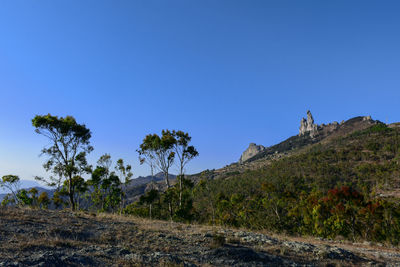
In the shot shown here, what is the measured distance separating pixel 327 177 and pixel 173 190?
83.9 meters

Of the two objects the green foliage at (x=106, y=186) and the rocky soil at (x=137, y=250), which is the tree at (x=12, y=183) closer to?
the green foliage at (x=106, y=186)

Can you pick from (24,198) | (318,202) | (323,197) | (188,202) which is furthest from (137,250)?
(24,198)

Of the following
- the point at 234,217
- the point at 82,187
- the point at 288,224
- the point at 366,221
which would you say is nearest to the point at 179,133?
the point at 82,187

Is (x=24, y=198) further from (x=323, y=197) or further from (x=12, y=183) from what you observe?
(x=323, y=197)

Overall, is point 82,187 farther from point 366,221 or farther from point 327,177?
point 327,177

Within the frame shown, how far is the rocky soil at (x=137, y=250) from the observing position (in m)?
7.32

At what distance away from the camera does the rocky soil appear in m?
7.32

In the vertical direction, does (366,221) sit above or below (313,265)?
below

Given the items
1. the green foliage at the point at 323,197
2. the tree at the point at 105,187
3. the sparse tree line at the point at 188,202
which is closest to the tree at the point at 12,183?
the sparse tree line at the point at 188,202

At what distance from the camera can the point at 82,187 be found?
4328 cm

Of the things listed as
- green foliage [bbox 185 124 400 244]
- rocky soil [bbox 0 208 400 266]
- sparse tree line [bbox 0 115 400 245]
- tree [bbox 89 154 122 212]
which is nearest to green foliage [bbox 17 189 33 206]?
sparse tree line [bbox 0 115 400 245]

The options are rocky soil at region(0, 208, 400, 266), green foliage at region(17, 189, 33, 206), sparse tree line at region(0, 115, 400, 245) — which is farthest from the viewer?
green foliage at region(17, 189, 33, 206)

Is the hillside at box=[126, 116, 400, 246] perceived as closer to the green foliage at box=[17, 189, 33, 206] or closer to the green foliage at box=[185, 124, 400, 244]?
the green foliage at box=[185, 124, 400, 244]

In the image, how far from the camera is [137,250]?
351 inches
